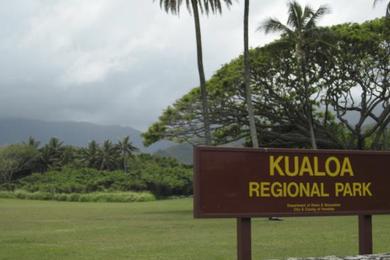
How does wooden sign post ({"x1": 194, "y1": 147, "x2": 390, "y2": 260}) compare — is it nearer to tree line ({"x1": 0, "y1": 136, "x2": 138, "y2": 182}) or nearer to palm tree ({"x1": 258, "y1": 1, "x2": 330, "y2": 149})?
palm tree ({"x1": 258, "y1": 1, "x2": 330, "y2": 149})

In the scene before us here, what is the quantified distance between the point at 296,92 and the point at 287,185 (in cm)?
3000

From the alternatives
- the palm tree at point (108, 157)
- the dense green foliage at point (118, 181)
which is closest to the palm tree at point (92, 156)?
the palm tree at point (108, 157)

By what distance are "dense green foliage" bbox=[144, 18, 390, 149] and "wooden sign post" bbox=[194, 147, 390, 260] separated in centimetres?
2466

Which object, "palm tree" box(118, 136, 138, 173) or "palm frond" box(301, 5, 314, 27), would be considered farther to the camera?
"palm tree" box(118, 136, 138, 173)

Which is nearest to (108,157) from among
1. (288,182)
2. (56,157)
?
(56,157)

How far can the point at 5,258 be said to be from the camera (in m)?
14.3

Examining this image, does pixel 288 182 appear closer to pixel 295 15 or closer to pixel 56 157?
pixel 295 15

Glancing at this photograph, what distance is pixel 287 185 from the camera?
11000 mm

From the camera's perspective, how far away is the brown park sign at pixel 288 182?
1042 centimetres

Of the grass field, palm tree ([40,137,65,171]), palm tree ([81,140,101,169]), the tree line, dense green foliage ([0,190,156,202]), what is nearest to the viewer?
the grass field

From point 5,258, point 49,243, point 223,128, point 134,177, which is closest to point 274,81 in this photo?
point 223,128

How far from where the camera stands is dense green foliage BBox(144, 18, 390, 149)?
1513 inches

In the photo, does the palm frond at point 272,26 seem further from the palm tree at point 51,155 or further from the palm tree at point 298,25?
the palm tree at point 51,155

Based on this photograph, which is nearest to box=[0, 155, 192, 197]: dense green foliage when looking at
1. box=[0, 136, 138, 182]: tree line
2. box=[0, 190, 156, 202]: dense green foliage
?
box=[0, 190, 156, 202]: dense green foliage
